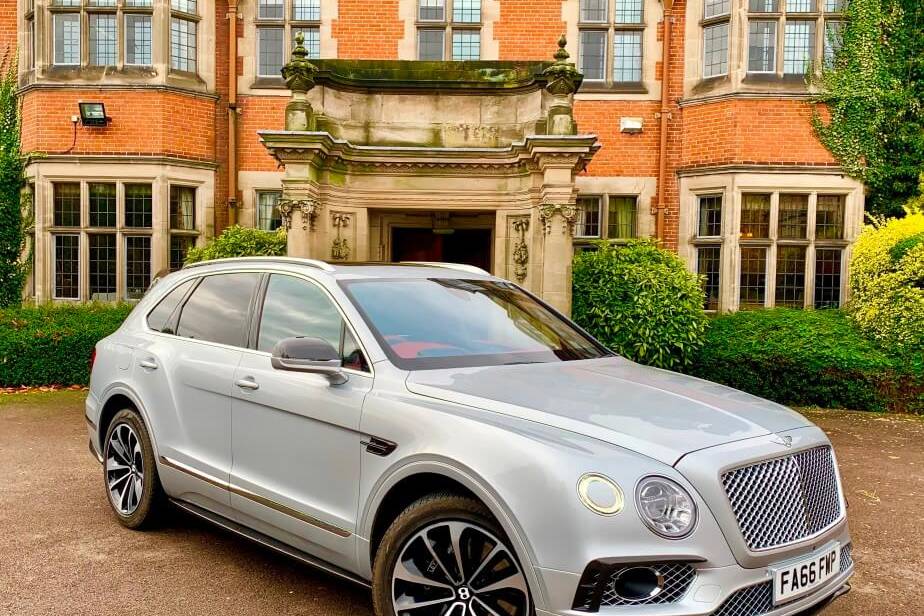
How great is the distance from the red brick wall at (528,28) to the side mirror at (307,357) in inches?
460

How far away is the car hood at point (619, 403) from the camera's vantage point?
2.77 meters

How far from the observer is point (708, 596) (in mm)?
2504

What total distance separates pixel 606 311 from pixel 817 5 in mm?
7247

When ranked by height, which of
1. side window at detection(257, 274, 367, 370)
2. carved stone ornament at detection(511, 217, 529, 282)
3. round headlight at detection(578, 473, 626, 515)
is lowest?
round headlight at detection(578, 473, 626, 515)

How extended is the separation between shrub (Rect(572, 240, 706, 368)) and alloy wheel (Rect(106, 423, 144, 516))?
6420mm

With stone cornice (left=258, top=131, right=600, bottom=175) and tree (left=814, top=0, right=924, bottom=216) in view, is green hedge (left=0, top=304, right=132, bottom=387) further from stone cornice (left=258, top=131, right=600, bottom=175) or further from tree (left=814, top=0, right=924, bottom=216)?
tree (left=814, top=0, right=924, bottom=216)

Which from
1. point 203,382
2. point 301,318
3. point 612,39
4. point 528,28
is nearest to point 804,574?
point 301,318

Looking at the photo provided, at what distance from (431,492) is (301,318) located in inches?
50.0

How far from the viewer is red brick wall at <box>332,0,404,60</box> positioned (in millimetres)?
13984

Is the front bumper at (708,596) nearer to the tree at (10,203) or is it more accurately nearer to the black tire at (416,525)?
the black tire at (416,525)

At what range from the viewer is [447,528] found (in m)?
2.88

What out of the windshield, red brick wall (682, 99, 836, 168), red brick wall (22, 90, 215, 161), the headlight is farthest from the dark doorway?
the headlight

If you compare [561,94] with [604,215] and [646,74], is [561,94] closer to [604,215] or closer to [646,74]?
[604,215]

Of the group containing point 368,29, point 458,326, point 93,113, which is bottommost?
point 458,326
